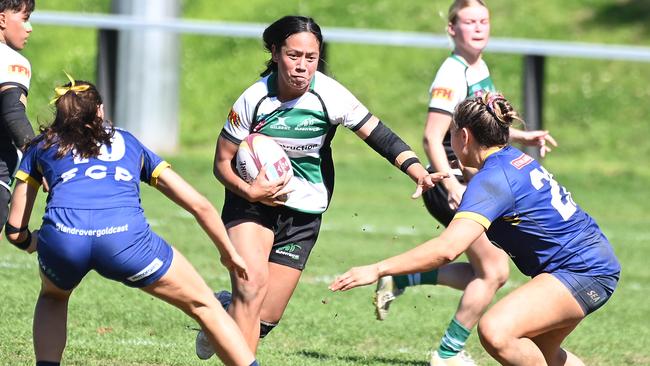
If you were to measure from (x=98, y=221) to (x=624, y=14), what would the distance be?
1764 centimetres

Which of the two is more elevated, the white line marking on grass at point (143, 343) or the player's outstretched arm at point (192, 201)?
the player's outstretched arm at point (192, 201)

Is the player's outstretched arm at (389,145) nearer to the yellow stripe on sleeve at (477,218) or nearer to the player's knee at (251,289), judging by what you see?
the player's knee at (251,289)

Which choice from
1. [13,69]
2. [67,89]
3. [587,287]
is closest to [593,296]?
[587,287]

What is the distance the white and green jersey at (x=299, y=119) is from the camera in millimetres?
6105

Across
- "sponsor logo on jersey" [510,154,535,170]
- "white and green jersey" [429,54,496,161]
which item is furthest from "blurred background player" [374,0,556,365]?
"sponsor logo on jersey" [510,154,535,170]

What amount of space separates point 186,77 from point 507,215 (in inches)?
619

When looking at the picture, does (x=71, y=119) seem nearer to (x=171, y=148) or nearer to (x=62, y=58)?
(x=171, y=148)

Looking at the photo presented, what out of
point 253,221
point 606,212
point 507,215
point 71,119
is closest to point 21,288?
point 253,221

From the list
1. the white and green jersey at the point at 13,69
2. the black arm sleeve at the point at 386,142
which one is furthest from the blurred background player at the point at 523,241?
the white and green jersey at the point at 13,69

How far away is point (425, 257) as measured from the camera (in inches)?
197

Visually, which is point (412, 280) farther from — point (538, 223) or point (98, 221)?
point (98, 221)

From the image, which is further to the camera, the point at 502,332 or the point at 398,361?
the point at 398,361

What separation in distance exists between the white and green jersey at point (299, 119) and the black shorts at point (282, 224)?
9cm

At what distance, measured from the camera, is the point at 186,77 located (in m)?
20.7
